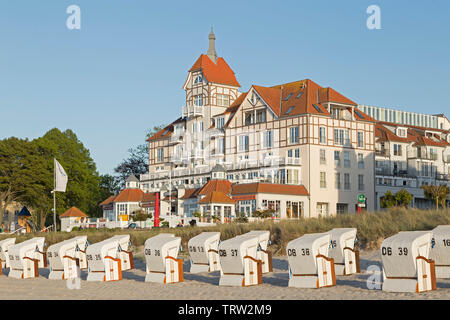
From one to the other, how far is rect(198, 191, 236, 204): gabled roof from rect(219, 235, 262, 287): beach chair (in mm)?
41756

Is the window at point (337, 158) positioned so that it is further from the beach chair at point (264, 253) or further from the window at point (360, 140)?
the beach chair at point (264, 253)

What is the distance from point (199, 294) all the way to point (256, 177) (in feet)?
159

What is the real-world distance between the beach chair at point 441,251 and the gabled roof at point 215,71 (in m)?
59.4

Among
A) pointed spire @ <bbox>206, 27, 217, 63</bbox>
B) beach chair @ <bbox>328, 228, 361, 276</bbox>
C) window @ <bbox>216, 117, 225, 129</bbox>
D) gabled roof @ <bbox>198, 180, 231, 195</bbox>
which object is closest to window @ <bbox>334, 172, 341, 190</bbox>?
gabled roof @ <bbox>198, 180, 231, 195</bbox>

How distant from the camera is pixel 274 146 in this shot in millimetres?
68125

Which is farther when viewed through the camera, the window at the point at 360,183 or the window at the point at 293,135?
the window at the point at 360,183

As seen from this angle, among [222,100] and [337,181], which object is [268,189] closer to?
[337,181]

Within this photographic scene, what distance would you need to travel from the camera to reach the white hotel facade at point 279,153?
6481cm

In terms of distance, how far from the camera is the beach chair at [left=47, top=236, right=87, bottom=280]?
25.0 meters

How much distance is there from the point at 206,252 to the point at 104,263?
10.9 ft

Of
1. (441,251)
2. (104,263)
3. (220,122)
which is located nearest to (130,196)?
(220,122)

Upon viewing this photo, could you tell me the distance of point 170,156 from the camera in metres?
81.1

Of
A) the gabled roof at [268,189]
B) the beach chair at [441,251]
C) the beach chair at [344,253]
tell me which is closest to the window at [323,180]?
the gabled roof at [268,189]
